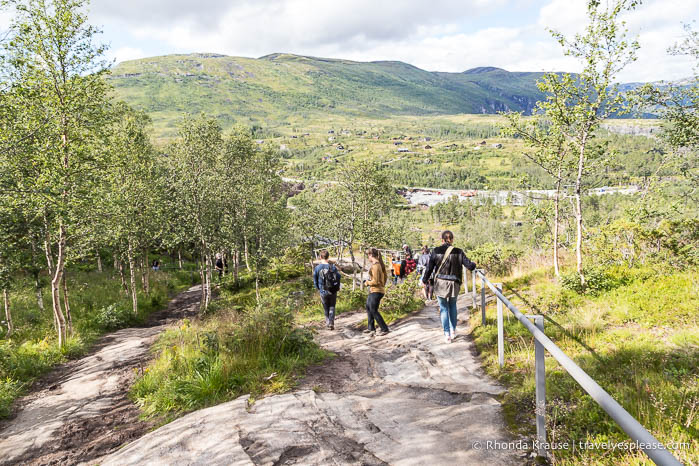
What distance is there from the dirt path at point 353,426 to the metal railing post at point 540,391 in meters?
0.28

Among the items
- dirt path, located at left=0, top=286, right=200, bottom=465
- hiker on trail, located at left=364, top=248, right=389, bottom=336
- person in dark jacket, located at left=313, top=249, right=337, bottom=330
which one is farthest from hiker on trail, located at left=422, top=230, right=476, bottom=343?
dirt path, located at left=0, top=286, right=200, bottom=465

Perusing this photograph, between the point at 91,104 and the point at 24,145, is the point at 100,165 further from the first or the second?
the point at 24,145

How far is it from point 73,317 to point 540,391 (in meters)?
20.4

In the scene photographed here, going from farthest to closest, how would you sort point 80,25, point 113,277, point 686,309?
1. point 113,277
2. point 80,25
3. point 686,309

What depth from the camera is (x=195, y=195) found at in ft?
66.0

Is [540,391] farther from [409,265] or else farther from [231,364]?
[409,265]

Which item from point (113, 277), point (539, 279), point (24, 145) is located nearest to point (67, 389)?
point (24, 145)

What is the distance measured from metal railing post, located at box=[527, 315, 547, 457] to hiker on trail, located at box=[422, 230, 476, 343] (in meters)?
3.84

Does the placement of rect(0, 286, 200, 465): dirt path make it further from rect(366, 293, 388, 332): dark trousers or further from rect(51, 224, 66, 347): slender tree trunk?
rect(366, 293, 388, 332): dark trousers

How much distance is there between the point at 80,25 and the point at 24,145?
249 inches

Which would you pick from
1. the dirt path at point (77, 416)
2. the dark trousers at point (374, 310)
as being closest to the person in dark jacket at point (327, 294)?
the dark trousers at point (374, 310)

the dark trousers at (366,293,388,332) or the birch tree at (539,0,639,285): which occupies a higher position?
the birch tree at (539,0,639,285)

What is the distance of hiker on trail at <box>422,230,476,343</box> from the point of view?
7395mm

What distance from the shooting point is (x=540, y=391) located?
11.4 feet
